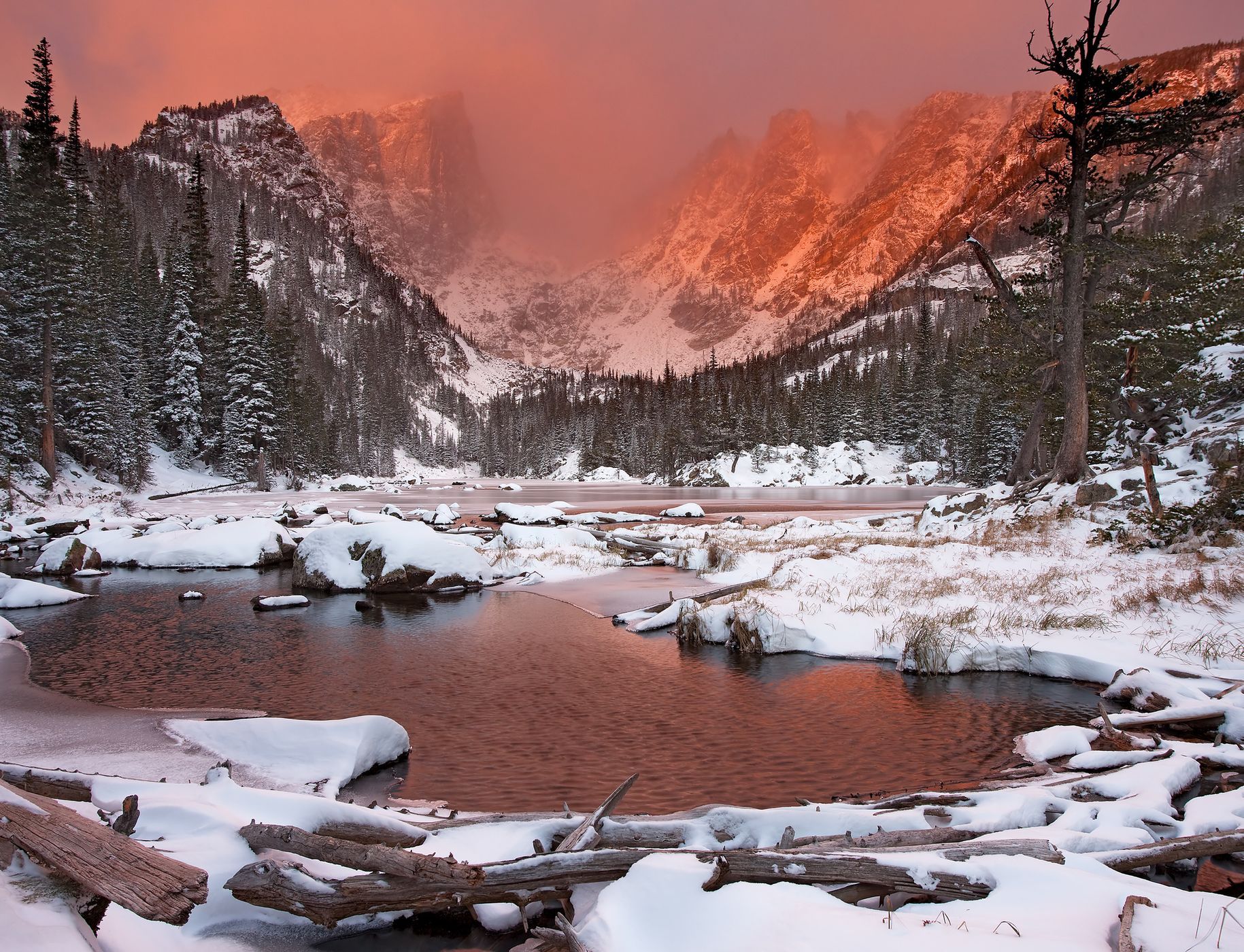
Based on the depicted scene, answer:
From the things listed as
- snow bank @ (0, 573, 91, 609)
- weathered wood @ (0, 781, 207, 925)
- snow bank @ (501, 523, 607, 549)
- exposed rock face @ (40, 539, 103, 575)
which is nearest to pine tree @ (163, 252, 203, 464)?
exposed rock face @ (40, 539, 103, 575)

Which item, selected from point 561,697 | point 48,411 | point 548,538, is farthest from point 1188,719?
point 48,411

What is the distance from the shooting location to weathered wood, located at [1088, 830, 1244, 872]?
3.82 meters

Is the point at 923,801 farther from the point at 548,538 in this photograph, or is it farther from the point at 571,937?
the point at 548,538

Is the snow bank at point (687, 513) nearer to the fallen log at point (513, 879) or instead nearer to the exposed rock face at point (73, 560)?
the exposed rock face at point (73, 560)

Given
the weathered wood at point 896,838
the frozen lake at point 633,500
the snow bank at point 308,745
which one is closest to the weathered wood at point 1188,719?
the weathered wood at point 896,838

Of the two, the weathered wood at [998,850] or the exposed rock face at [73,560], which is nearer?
the weathered wood at [998,850]

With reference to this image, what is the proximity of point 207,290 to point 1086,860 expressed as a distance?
249 ft

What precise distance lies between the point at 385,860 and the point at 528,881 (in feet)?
2.77

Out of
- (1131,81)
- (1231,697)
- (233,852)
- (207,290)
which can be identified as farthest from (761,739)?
(207,290)

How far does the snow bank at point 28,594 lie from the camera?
15945 mm

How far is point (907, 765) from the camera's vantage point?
7.27m

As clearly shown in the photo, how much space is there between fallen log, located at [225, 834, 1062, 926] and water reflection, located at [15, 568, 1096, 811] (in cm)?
274

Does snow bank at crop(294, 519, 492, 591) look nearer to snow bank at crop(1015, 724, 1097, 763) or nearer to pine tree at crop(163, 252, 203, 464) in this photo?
snow bank at crop(1015, 724, 1097, 763)

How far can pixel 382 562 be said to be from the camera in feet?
65.7
